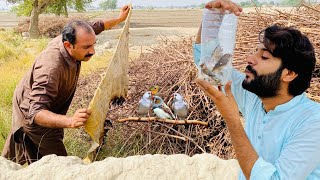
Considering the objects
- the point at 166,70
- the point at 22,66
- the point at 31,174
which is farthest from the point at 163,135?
the point at 22,66

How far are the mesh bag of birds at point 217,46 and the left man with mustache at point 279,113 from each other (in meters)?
0.26

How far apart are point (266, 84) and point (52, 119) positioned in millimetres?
1696

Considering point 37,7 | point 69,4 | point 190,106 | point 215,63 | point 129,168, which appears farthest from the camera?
point 69,4

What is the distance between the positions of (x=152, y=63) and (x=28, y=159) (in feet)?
9.67

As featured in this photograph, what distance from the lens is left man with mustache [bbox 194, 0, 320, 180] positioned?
1613mm

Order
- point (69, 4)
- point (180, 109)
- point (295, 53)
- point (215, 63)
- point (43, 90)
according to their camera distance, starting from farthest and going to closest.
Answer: point (69, 4), point (180, 109), point (43, 90), point (215, 63), point (295, 53)

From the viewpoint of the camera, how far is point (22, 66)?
10.6 meters

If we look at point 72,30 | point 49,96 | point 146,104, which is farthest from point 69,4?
point 49,96

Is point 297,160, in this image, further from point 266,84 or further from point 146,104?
point 146,104

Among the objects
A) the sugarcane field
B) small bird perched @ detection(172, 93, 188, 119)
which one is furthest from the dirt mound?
small bird perched @ detection(172, 93, 188, 119)

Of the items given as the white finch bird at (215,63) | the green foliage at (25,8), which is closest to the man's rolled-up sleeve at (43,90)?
the white finch bird at (215,63)

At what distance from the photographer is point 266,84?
1.80 meters

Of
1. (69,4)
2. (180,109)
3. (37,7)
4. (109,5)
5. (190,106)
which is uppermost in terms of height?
(180,109)

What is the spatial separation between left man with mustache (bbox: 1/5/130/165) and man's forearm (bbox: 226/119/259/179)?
1374 millimetres
